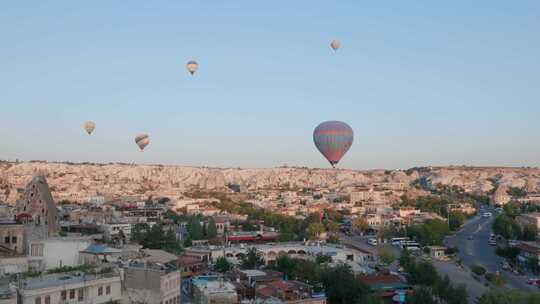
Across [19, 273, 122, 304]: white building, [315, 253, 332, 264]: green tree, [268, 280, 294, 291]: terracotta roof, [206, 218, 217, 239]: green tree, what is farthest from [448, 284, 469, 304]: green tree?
[206, 218, 217, 239]: green tree

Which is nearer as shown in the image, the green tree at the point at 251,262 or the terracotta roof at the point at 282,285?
the terracotta roof at the point at 282,285

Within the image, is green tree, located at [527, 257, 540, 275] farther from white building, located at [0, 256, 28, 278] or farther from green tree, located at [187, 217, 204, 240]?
white building, located at [0, 256, 28, 278]

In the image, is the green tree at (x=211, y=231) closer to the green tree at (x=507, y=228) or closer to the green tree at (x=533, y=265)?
the green tree at (x=533, y=265)

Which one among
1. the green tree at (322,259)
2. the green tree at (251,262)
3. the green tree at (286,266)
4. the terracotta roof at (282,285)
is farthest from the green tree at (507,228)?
the terracotta roof at (282,285)

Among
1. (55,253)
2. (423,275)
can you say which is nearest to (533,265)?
(423,275)

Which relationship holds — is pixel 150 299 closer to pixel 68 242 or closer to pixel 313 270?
pixel 68 242
